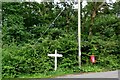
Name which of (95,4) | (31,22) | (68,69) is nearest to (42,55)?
(68,69)

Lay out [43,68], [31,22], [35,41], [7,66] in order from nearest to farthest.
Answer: [7,66]
[43,68]
[35,41]
[31,22]

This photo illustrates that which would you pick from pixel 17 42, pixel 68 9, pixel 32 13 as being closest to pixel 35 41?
pixel 17 42

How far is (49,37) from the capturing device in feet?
18.4

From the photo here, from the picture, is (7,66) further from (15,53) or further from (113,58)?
(113,58)

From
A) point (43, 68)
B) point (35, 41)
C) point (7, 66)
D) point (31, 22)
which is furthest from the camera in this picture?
point (31, 22)

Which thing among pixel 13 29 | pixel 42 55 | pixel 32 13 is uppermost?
pixel 32 13

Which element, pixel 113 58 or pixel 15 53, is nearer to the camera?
pixel 15 53

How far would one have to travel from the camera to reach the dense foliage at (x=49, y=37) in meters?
5.16

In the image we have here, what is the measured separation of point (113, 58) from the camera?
5.82m

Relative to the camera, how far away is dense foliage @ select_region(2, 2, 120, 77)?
5.16 m

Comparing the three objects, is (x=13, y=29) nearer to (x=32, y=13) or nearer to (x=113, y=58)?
(x=32, y=13)

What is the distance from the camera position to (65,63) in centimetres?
544

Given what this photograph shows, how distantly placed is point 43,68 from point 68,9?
1.81m

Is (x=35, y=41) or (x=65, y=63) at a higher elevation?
(x=35, y=41)
